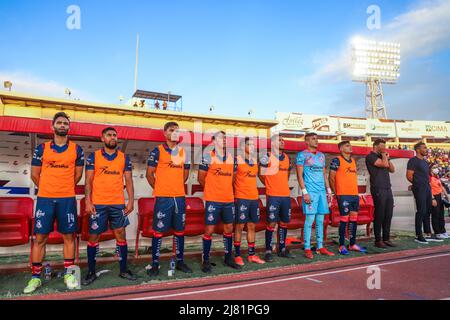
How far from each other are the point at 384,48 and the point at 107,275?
43.0 meters

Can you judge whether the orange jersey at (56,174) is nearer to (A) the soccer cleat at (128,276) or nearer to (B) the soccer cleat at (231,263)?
(A) the soccer cleat at (128,276)

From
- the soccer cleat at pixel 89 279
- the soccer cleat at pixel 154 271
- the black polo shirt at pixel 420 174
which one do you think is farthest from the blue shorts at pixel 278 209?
the black polo shirt at pixel 420 174

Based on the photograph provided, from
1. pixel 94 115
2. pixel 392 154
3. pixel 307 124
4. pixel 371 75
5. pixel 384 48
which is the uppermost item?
pixel 384 48

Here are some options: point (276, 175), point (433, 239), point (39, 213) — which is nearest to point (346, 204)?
point (276, 175)

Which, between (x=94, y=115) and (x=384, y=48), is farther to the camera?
(x=384, y=48)

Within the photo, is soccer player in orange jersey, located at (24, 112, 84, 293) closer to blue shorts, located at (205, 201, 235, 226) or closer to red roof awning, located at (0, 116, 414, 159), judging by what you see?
red roof awning, located at (0, 116, 414, 159)

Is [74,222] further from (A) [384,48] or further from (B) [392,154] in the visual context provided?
(A) [384,48]

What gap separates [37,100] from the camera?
972 cm

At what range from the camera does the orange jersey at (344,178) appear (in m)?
5.92

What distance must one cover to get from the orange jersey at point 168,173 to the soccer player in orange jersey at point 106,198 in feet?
1.38

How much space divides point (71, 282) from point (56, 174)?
52.9 inches

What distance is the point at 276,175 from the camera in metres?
5.47

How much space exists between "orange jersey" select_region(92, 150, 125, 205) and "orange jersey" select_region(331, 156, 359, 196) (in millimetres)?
3930
